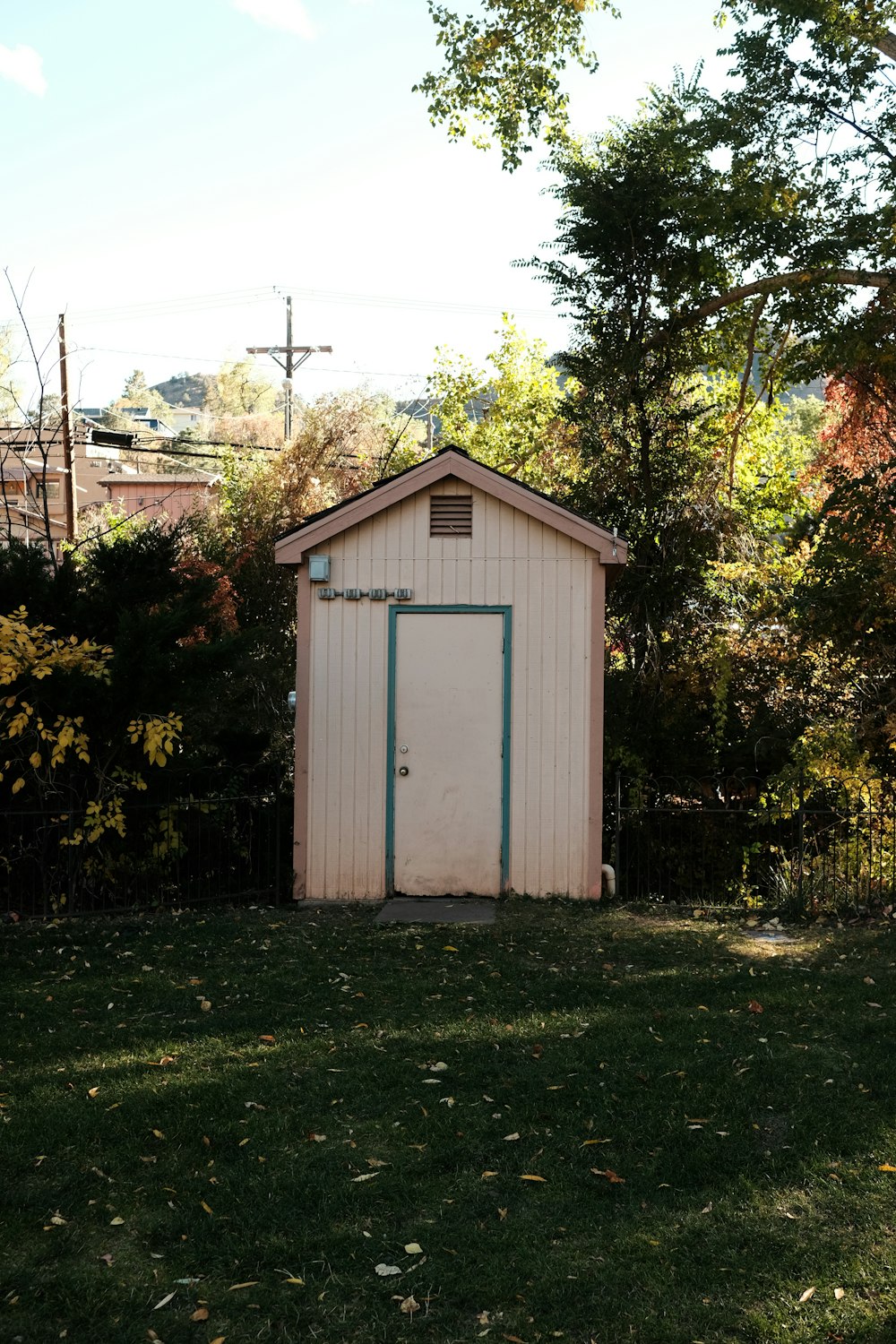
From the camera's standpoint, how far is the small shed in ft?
31.5

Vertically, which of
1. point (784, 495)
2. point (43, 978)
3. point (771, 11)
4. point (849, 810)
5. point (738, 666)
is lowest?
point (43, 978)

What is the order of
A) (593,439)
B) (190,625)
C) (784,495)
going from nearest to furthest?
(190,625)
(593,439)
(784,495)

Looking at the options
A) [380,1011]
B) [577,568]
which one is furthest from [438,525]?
[380,1011]

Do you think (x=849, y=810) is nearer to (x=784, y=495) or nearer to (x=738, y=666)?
(x=738, y=666)

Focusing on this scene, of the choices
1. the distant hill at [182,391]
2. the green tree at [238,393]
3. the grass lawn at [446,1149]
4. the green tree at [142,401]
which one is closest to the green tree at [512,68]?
the grass lawn at [446,1149]

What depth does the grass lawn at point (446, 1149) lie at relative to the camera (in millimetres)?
3527

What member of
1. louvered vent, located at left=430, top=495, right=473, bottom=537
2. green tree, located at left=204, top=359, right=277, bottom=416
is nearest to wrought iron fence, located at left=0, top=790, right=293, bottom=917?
louvered vent, located at left=430, top=495, right=473, bottom=537

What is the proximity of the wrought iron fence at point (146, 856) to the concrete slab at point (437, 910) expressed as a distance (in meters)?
1.13

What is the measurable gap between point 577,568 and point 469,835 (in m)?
2.36

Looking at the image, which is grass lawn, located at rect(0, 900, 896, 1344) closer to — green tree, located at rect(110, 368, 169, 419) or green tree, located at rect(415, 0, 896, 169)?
green tree, located at rect(415, 0, 896, 169)

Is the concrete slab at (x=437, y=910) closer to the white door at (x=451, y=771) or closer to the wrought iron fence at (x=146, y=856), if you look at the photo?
the white door at (x=451, y=771)

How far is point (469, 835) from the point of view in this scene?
9.62 metres

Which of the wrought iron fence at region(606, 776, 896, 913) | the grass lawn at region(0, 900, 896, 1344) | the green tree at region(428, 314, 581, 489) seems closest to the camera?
the grass lawn at region(0, 900, 896, 1344)

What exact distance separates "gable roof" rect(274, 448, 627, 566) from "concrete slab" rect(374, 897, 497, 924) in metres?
2.93
